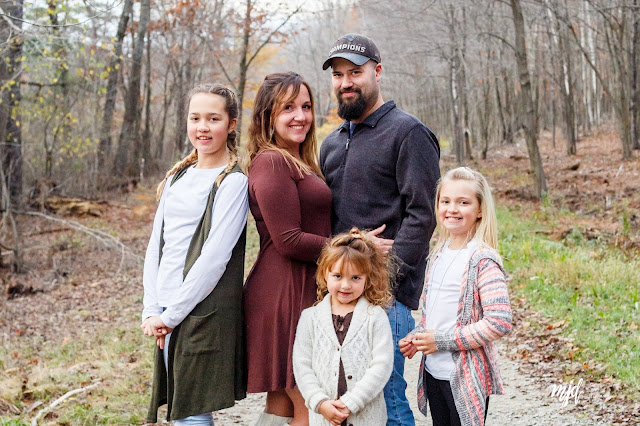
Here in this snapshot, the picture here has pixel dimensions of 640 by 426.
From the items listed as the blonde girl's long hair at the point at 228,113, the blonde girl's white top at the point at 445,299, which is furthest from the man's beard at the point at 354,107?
the blonde girl's white top at the point at 445,299

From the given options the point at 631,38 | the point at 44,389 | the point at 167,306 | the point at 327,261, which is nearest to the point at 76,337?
the point at 44,389

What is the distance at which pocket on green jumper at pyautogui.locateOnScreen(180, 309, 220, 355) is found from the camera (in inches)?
117

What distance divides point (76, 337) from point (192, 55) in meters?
16.4

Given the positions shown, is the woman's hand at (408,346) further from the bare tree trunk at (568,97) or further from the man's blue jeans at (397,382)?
the bare tree trunk at (568,97)

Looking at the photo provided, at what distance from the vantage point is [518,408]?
495cm

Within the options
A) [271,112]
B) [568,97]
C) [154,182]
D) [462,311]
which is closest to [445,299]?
[462,311]

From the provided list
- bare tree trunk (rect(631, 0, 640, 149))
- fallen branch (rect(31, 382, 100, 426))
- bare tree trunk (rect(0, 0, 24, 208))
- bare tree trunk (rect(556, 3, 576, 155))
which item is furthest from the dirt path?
bare tree trunk (rect(556, 3, 576, 155))

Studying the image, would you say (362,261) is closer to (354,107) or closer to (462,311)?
(462,311)

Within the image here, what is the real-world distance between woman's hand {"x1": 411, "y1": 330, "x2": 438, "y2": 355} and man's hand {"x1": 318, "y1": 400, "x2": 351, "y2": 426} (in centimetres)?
46

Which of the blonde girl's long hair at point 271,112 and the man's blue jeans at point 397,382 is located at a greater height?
the blonde girl's long hair at point 271,112

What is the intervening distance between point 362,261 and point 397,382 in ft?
2.23

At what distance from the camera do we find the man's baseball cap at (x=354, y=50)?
322cm

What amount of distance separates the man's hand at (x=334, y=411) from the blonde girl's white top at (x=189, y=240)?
78 centimetres

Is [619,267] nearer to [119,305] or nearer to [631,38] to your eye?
[119,305]
